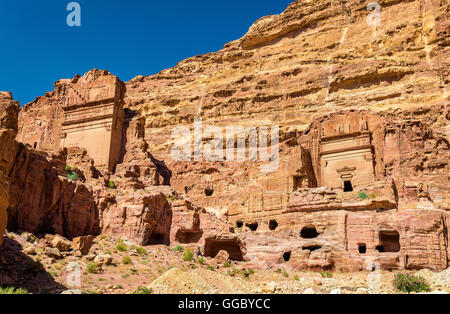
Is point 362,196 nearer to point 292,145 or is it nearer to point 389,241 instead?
point 389,241

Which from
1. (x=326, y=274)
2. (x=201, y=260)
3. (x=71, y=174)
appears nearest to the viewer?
(x=326, y=274)

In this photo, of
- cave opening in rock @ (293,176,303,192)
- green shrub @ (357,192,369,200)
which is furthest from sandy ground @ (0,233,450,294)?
cave opening in rock @ (293,176,303,192)

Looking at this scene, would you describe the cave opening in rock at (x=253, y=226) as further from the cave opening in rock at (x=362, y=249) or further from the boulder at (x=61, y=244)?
the boulder at (x=61, y=244)

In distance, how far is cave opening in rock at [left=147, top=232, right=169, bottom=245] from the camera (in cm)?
3034

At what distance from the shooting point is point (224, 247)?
1235 inches

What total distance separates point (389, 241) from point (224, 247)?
33.7 feet

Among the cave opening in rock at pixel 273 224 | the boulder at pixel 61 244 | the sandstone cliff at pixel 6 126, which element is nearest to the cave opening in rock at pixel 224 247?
the cave opening in rock at pixel 273 224

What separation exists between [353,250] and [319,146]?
16.5 meters

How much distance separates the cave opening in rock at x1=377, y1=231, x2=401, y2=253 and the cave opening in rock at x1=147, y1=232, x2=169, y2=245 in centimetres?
1303

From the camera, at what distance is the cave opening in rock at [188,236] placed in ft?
101

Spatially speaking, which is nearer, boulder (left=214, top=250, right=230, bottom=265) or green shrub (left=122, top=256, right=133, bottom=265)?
green shrub (left=122, top=256, right=133, bottom=265)

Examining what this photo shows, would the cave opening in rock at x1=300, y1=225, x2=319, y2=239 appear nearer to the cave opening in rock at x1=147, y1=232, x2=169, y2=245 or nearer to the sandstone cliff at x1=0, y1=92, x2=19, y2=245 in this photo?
the cave opening in rock at x1=147, y1=232, x2=169, y2=245

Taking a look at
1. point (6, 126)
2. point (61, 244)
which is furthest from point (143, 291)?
point (6, 126)
